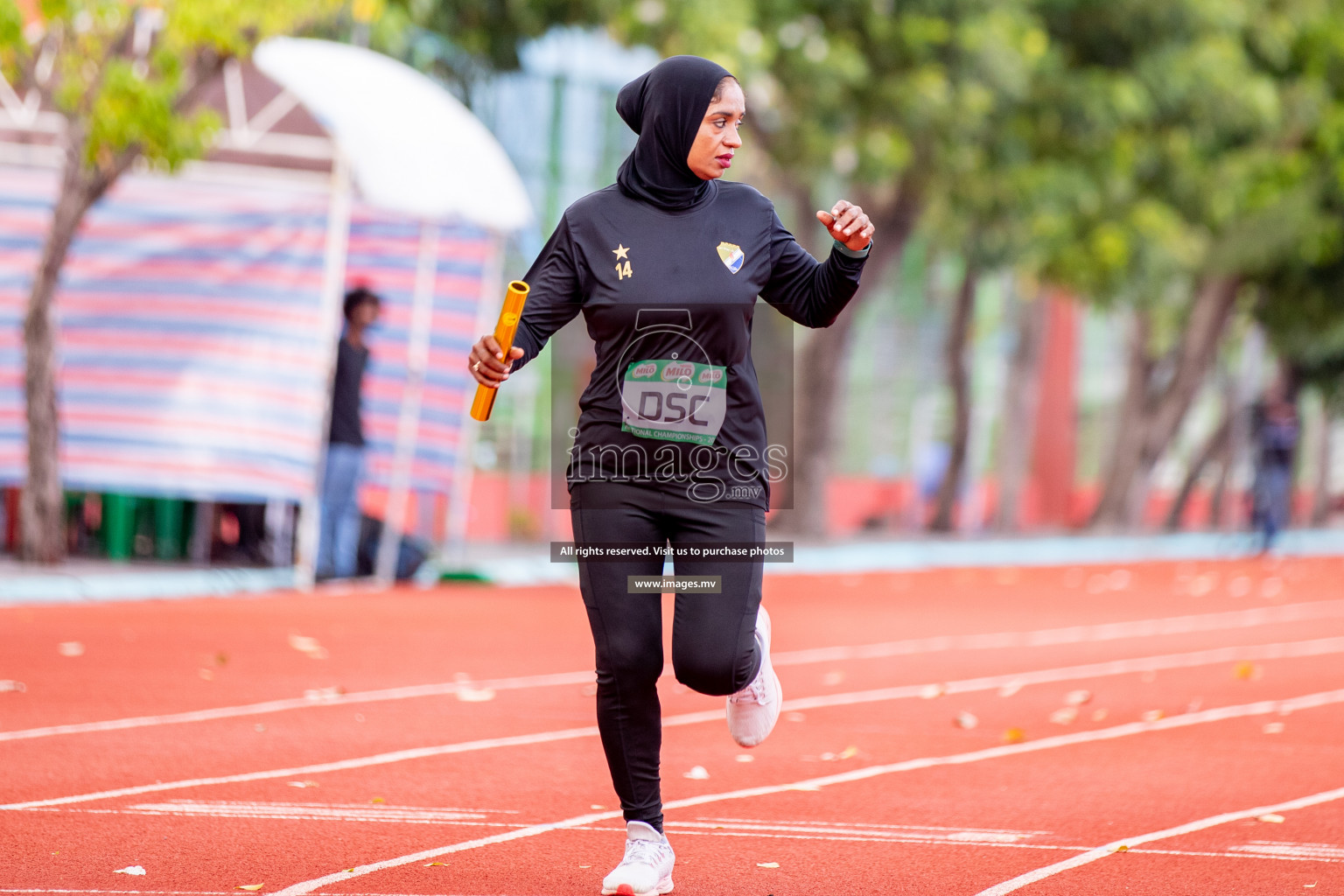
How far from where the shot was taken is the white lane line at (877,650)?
8062mm

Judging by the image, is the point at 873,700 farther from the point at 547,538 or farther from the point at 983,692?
the point at 547,538

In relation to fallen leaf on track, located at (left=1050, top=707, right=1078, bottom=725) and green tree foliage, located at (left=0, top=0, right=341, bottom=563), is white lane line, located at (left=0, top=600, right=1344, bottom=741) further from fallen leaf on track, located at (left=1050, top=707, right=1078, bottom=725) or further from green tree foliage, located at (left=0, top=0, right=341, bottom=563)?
green tree foliage, located at (left=0, top=0, right=341, bottom=563)

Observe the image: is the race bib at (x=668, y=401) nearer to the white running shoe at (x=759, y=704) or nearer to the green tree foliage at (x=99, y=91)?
the white running shoe at (x=759, y=704)

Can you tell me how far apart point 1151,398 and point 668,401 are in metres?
25.8

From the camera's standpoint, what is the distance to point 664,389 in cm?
486

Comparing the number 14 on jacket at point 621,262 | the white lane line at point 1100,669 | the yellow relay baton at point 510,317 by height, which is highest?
the number 14 on jacket at point 621,262

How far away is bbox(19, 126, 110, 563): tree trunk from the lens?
1366 cm

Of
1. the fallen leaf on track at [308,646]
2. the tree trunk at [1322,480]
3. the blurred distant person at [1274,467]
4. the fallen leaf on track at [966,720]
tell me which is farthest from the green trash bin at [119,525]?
the tree trunk at [1322,480]

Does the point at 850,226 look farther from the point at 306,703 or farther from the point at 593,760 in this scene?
the point at 306,703

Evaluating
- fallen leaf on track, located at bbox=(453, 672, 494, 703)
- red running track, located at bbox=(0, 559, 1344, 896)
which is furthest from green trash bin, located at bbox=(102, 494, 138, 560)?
fallen leaf on track, located at bbox=(453, 672, 494, 703)

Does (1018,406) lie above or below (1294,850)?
above

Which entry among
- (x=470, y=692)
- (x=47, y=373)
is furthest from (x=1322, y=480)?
(x=470, y=692)

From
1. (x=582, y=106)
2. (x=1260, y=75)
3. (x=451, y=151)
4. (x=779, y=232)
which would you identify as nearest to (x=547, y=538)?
(x=582, y=106)

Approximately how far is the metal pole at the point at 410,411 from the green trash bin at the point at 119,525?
2.06 metres
